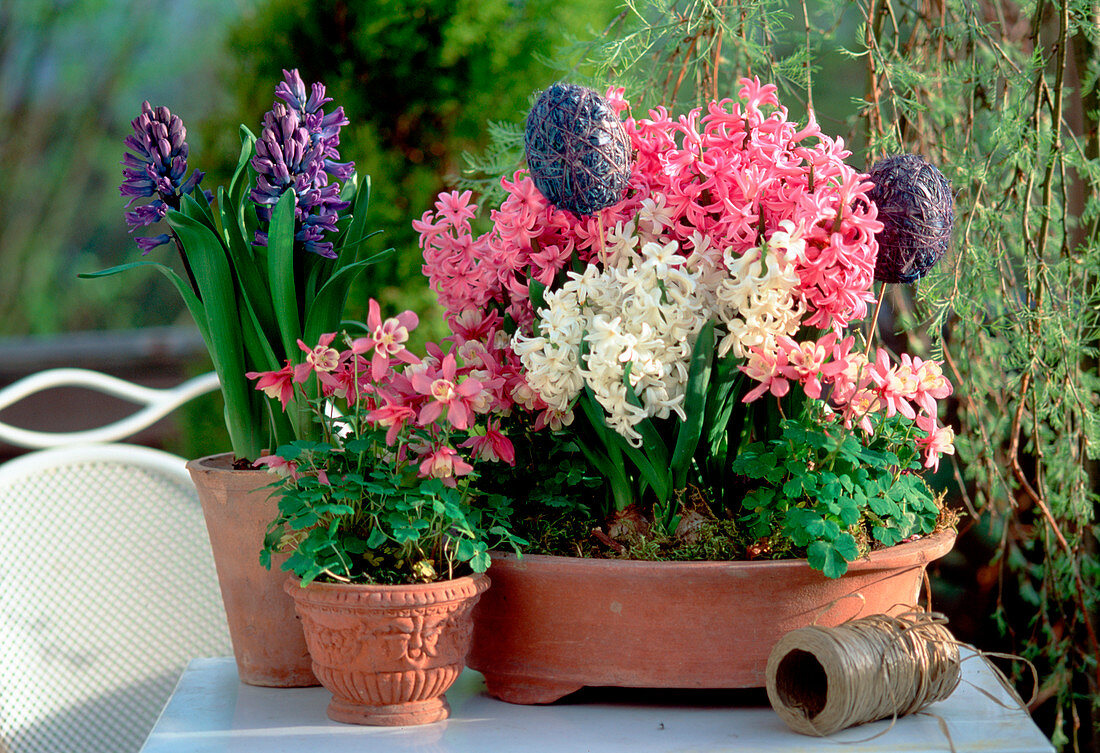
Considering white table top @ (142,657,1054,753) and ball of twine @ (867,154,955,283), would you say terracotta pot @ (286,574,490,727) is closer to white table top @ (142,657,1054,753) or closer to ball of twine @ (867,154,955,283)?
white table top @ (142,657,1054,753)

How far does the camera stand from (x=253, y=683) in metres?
0.93

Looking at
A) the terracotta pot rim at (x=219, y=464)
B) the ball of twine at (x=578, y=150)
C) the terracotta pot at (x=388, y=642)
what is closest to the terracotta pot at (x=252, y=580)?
the terracotta pot rim at (x=219, y=464)

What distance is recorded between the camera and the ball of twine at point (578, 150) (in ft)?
2.47

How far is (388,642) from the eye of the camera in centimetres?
76

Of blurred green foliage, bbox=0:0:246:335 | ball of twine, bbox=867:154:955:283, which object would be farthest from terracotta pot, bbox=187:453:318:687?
blurred green foliage, bbox=0:0:246:335

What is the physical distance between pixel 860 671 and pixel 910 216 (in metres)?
0.39

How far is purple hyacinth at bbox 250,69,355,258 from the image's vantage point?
861 mm

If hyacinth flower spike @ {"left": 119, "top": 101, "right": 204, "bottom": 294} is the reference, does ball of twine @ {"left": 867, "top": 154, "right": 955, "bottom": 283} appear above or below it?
below

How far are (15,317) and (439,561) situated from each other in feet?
22.4

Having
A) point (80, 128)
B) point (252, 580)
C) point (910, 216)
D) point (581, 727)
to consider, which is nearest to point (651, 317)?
point (910, 216)

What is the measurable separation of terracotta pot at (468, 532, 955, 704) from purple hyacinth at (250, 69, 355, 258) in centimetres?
37

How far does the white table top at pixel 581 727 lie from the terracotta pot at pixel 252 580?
3cm

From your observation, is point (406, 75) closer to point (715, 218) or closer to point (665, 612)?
point (715, 218)

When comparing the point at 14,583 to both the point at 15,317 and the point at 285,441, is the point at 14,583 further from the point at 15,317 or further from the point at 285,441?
the point at 15,317
